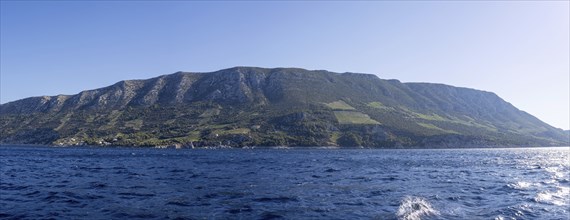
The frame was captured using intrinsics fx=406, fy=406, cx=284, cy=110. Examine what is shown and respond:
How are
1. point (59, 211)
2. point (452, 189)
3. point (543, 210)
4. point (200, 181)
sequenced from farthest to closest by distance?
1. point (200, 181)
2. point (452, 189)
3. point (543, 210)
4. point (59, 211)

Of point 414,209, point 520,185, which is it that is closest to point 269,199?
point 414,209

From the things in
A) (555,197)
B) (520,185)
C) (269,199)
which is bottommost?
(520,185)

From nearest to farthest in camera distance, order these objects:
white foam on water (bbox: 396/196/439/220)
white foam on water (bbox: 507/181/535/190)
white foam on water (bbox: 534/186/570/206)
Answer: white foam on water (bbox: 396/196/439/220) < white foam on water (bbox: 534/186/570/206) < white foam on water (bbox: 507/181/535/190)

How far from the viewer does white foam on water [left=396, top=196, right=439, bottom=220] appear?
91.7 feet

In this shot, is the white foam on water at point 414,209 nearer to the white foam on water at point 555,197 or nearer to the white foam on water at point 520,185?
the white foam on water at point 555,197

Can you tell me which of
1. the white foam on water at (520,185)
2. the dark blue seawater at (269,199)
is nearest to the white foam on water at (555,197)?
the dark blue seawater at (269,199)

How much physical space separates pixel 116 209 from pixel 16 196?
1133cm

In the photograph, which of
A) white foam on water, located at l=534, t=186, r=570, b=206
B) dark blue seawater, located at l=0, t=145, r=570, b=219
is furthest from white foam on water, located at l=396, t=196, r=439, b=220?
white foam on water, located at l=534, t=186, r=570, b=206

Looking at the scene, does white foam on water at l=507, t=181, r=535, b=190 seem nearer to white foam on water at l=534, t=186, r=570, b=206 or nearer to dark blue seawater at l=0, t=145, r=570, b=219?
dark blue seawater at l=0, t=145, r=570, b=219

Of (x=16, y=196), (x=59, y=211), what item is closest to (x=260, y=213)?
(x=59, y=211)

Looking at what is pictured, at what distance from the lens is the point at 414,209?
30453mm

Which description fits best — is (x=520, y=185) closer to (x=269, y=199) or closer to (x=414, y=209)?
(x=414, y=209)

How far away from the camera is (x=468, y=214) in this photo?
29.5 metres

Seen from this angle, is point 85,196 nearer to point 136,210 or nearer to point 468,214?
point 136,210
